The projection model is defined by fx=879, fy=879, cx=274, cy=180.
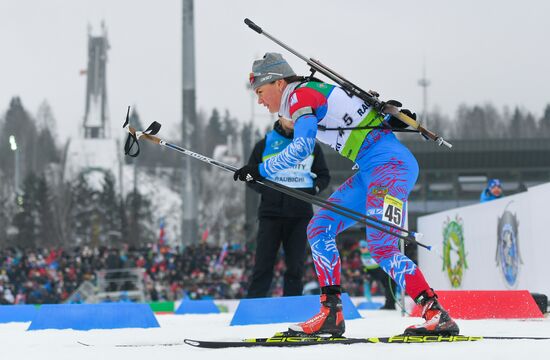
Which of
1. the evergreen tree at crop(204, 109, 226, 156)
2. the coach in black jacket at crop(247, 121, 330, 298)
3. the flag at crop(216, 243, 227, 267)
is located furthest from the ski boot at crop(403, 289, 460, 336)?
the evergreen tree at crop(204, 109, 226, 156)

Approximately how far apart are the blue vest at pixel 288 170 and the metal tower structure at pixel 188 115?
1856 centimetres

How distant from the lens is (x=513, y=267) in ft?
36.7

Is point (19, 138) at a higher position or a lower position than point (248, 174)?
higher

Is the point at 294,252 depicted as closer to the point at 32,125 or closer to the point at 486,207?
the point at 486,207

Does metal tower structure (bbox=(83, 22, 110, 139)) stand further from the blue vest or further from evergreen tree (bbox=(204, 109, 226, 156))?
the blue vest

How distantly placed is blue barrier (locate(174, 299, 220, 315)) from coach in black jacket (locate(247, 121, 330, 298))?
3.86 metres

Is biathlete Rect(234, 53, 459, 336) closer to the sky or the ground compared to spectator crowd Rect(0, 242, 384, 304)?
closer to the sky

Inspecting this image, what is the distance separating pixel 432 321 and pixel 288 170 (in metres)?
3.88

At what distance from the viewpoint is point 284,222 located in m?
8.74

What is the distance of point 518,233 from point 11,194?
66.1 meters

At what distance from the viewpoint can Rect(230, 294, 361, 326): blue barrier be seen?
7.38 meters

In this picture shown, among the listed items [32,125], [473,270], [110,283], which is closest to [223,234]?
[32,125]

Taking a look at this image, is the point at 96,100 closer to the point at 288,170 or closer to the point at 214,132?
the point at 214,132

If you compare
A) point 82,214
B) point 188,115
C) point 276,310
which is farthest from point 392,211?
point 82,214
